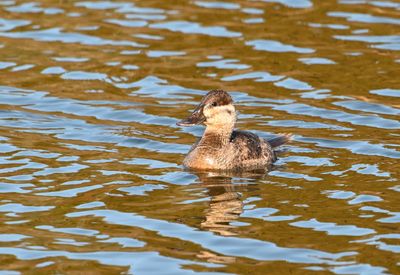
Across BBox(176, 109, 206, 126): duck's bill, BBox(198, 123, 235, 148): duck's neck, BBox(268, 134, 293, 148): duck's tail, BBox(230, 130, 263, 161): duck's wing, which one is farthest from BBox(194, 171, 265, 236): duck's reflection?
BBox(268, 134, 293, 148): duck's tail

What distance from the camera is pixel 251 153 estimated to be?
1419cm

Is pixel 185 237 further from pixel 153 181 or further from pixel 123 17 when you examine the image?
pixel 123 17

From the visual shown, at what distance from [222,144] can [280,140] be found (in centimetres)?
98

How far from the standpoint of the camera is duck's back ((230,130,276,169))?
14.2 m

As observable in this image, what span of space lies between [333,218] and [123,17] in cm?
1068

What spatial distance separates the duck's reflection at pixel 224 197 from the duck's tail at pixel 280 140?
926 mm

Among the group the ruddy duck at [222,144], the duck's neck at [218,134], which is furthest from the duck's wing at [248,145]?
the duck's neck at [218,134]

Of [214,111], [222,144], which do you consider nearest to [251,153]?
[222,144]

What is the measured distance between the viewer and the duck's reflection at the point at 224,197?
1137 centimetres

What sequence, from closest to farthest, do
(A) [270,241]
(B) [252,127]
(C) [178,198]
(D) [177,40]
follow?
(A) [270,241], (C) [178,198], (B) [252,127], (D) [177,40]

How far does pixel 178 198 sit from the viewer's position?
1239 centimetres

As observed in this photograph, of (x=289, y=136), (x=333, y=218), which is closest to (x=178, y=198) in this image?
(x=333, y=218)

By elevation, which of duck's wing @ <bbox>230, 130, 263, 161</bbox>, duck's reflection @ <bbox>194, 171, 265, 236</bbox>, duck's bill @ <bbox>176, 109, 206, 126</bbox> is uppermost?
duck's bill @ <bbox>176, 109, 206, 126</bbox>

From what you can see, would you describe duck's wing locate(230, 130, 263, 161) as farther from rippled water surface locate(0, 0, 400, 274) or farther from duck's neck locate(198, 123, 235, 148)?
rippled water surface locate(0, 0, 400, 274)
